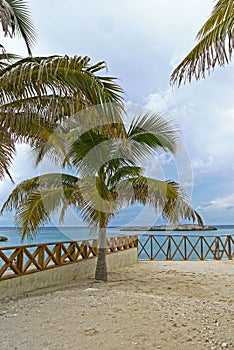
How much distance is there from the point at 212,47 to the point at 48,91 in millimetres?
1866

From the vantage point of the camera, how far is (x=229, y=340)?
3.30 metres

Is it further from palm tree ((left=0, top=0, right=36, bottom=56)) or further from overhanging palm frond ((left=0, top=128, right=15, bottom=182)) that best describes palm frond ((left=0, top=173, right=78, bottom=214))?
palm tree ((left=0, top=0, right=36, bottom=56))

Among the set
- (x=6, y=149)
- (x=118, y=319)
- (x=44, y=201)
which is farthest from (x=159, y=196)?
(x=118, y=319)

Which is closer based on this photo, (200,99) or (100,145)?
(100,145)

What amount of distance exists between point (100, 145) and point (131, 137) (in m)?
0.60

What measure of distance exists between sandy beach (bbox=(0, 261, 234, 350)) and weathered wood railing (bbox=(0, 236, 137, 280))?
489 millimetres

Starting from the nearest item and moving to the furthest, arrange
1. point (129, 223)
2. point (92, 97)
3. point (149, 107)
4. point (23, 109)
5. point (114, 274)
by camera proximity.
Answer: point (92, 97), point (23, 109), point (149, 107), point (129, 223), point (114, 274)

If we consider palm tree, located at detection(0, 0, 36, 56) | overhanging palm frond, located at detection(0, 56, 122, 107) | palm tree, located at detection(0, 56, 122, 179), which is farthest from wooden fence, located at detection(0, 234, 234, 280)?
palm tree, located at detection(0, 0, 36, 56)

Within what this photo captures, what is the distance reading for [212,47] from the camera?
340 cm

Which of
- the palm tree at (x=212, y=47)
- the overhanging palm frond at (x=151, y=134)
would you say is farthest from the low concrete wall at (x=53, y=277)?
the palm tree at (x=212, y=47)

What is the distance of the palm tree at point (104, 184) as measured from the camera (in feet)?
20.8

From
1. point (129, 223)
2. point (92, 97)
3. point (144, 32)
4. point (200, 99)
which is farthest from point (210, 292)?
point (144, 32)

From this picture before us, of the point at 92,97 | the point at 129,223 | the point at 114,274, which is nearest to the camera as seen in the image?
the point at 92,97

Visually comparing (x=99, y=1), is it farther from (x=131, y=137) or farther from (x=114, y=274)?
(x=114, y=274)
